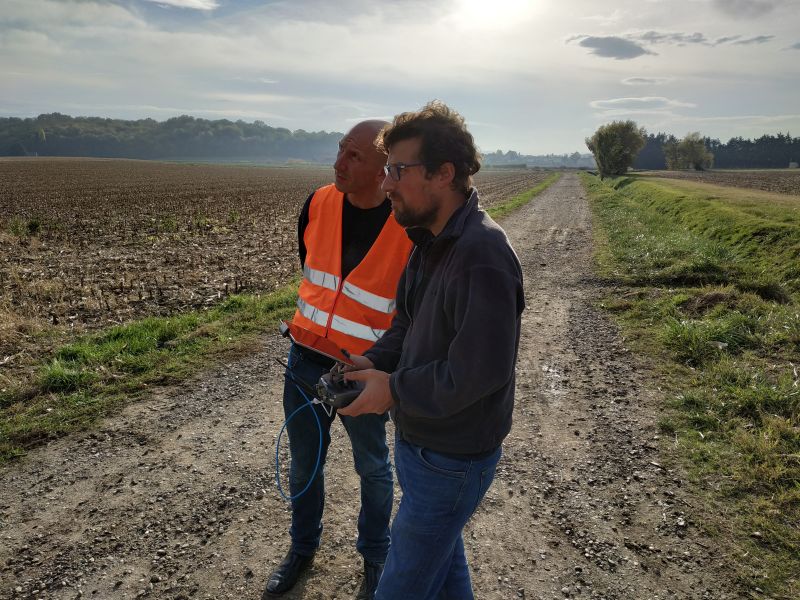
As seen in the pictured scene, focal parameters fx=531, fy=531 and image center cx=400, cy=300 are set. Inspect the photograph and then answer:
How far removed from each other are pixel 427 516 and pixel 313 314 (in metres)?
Answer: 1.40

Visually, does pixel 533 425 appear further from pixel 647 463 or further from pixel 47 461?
pixel 47 461

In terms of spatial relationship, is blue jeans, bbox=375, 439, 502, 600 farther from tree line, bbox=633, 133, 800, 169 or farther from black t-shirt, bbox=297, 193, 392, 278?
tree line, bbox=633, 133, 800, 169

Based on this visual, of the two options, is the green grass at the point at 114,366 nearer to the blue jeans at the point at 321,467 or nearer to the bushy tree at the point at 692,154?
the blue jeans at the point at 321,467

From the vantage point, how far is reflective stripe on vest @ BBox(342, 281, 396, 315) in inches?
108

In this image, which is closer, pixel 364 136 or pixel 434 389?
pixel 434 389

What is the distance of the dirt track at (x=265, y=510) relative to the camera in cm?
315

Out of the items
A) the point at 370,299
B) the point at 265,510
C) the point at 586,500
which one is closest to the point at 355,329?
the point at 370,299

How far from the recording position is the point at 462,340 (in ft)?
5.51

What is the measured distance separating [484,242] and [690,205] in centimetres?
2255

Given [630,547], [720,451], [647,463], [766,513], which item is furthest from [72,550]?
[720,451]

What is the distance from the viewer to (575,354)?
704 centimetres

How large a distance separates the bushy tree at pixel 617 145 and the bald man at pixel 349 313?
223ft

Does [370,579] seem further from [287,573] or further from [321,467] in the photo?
[321,467]

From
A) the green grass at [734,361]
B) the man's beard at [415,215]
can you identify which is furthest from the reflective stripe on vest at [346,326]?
the green grass at [734,361]
